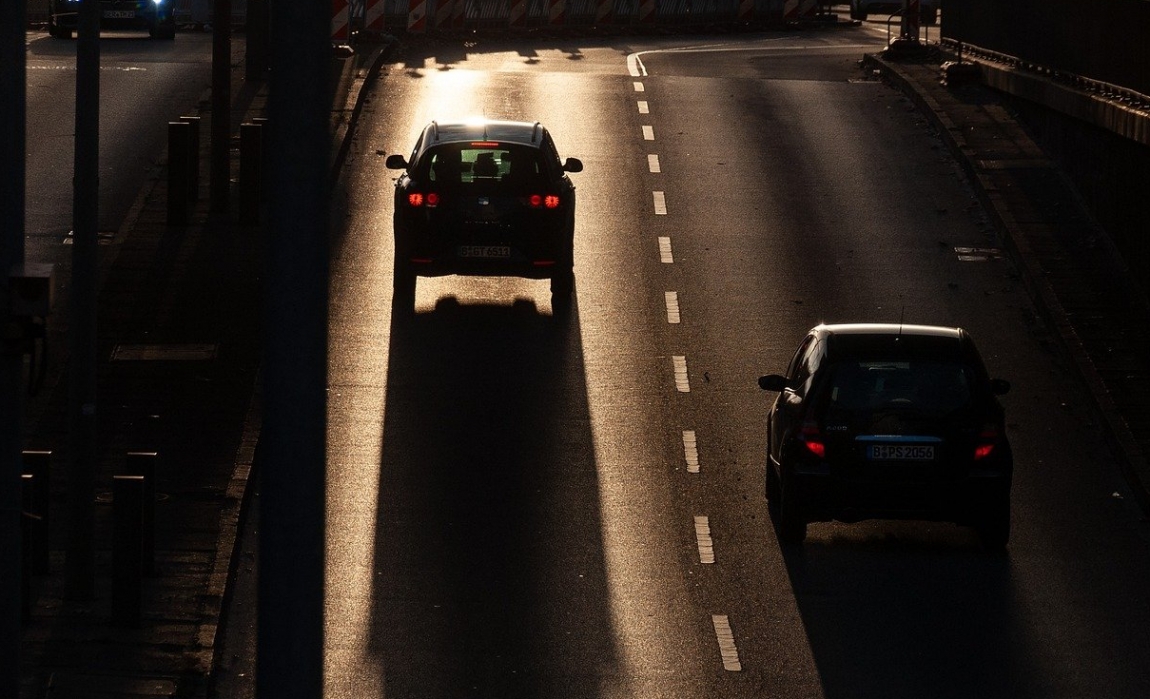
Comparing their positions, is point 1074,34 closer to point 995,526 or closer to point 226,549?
point 995,526

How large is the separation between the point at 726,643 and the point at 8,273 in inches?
219

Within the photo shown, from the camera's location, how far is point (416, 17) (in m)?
44.1

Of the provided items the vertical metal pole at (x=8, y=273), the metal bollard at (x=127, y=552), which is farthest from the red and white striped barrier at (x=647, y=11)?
the vertical metal pole at (x=8, y=273)

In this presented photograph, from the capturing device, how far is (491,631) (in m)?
12.5

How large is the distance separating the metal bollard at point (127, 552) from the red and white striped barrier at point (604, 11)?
39.8m

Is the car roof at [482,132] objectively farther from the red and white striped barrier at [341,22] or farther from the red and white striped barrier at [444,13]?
the red and white striped barrier at [444,13]

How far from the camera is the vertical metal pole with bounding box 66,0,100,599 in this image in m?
12.3

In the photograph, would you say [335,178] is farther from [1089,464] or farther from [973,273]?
[1089,464]

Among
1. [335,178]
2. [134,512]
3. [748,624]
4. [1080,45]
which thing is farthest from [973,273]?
[134,512]

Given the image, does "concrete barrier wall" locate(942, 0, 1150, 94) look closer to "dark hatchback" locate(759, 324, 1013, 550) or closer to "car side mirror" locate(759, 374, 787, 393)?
"car side mirror" locate(759, 374, 787, 393)

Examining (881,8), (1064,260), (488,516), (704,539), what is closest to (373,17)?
(1064,260)

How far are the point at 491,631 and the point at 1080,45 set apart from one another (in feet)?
52.0

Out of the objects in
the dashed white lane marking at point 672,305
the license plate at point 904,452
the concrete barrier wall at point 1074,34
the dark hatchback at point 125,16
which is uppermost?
the concrete barrier wall at point 1074,34

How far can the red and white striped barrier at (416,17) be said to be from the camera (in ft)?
144
